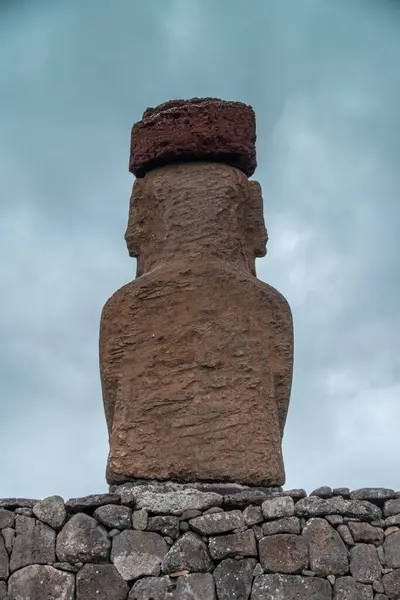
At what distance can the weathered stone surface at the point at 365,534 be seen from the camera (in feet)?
25.0

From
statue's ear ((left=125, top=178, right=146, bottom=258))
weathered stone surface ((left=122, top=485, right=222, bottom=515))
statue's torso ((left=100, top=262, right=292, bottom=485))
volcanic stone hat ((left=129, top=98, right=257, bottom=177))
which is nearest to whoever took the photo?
weathered stone surface ((left=122, top=485, right=222, bottom=515))

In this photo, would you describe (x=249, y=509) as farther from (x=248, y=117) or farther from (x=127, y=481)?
(x=248, y=117)

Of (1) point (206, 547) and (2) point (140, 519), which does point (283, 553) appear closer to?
(1) point (206, 547)

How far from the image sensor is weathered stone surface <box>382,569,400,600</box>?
750 cm

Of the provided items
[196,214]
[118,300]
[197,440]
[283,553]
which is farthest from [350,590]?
[196,214]

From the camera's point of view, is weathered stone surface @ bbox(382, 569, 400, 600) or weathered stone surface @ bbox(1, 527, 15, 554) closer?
weathered stone surface @ bbox(382, 569, 400, 600)

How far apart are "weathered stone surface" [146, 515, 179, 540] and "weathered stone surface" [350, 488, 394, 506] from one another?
1314 mm

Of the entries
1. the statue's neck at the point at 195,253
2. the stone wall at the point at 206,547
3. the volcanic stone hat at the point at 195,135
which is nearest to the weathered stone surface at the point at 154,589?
the stone wall at the point at 206,547

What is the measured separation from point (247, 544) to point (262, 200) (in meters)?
3.49

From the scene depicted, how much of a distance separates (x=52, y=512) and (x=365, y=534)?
7.52 feet

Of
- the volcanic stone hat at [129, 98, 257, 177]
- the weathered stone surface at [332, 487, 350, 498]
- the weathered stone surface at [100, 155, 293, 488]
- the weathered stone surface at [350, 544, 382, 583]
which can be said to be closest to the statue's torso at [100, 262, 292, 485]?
the weathered stone surface at [100, 155, 293, 488]

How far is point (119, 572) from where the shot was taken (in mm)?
7605

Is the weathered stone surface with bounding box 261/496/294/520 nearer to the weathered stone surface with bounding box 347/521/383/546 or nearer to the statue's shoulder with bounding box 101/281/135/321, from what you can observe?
the weathered stone surface with bounding box 347/521/383/546

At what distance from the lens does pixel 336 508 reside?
25.2ft
